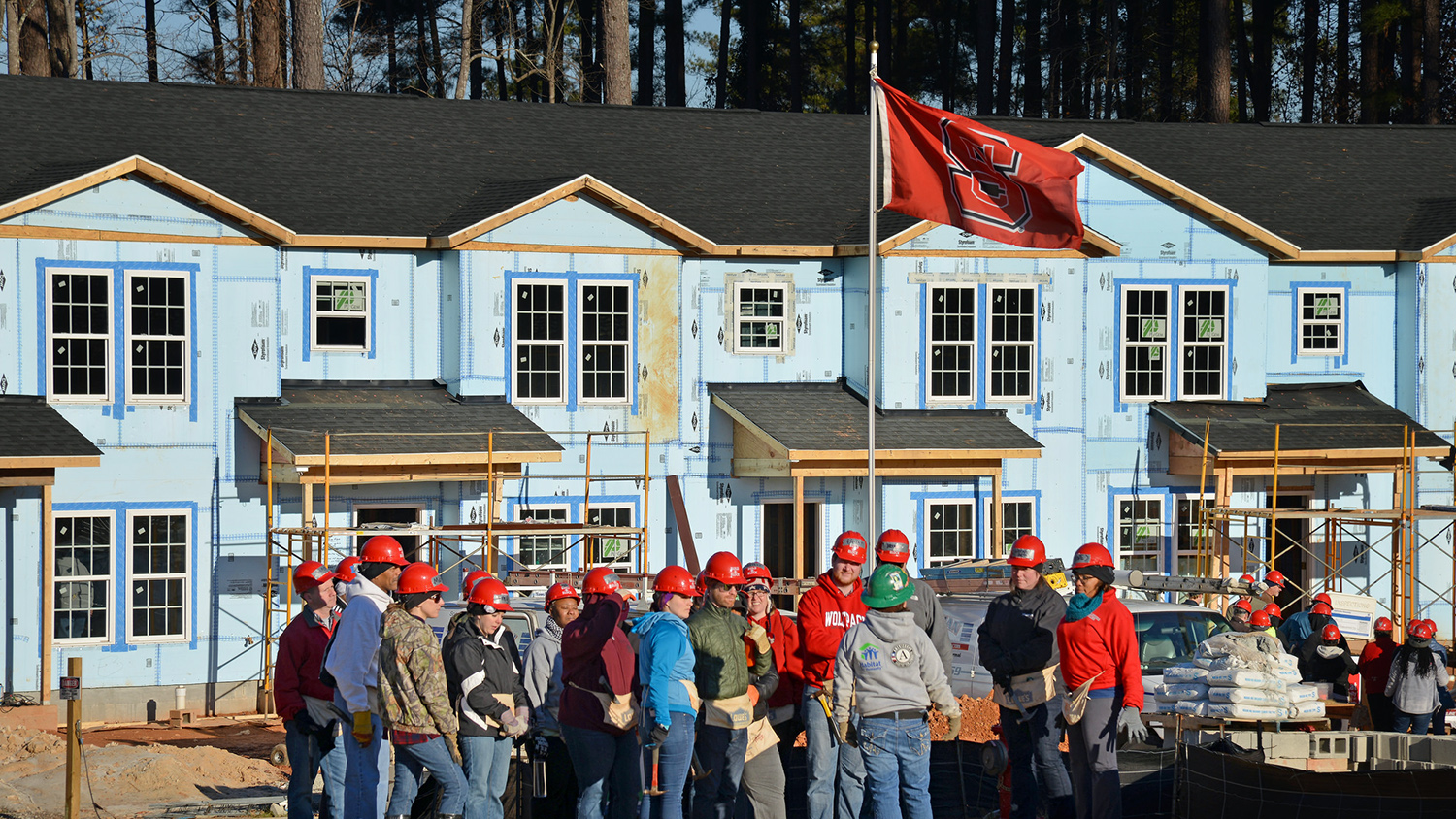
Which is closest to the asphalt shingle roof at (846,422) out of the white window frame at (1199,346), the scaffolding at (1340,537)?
the white window frame at (1199,346)

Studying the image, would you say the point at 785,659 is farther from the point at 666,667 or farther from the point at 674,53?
the point at 674,53

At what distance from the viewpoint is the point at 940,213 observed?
61.4 ft

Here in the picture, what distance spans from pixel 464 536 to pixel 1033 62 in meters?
29.4

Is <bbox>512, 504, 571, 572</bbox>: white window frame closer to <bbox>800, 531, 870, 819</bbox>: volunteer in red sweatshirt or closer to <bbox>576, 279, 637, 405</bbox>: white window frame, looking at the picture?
<bbox>576, 279, 637, 405</bbox>: white window frame

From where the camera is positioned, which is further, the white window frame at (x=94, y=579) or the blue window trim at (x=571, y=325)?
the blue window trim at (x=571, y=325)

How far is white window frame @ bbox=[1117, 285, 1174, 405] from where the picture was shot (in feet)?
87.3

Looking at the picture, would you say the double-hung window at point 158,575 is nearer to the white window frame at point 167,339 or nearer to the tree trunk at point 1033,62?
the white window frame at point 167,339

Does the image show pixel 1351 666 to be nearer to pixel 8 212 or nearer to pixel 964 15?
pixel 8 212

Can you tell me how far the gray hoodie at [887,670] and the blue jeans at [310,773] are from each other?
3.38 metres

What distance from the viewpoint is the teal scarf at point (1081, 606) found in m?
12.1

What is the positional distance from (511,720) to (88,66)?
34778mm

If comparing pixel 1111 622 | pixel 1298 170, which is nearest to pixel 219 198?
pixel 1111 622

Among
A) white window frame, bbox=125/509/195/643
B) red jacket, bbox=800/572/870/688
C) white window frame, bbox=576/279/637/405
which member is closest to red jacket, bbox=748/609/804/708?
red jacket, bbox=800/572/870/688

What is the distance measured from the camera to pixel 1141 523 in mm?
26734
